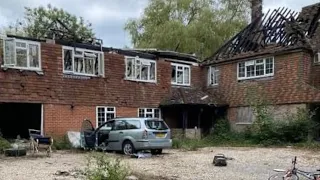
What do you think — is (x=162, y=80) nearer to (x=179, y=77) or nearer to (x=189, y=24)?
(x=179, y=77)

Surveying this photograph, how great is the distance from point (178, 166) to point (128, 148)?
14.5 ft

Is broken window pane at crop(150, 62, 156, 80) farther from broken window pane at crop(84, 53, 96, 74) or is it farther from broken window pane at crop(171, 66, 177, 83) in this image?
broken window pane at crop(84, 53, 96, 74)

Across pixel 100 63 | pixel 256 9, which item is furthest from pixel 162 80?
pixel 256 9

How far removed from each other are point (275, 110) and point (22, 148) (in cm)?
1446

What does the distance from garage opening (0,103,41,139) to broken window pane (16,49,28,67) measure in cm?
289

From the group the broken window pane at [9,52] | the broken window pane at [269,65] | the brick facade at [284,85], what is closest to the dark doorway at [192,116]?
the brick facade at [284,85]

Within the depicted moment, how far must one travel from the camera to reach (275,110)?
82.9 ft

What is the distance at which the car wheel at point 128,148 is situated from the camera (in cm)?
1799

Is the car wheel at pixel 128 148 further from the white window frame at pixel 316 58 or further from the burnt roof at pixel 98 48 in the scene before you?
the white window frame at pixel 316 58

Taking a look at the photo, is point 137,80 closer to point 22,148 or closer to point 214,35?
point 22,148

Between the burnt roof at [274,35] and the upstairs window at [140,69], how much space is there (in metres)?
4.67

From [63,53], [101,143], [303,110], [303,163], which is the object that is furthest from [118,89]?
[303,163]

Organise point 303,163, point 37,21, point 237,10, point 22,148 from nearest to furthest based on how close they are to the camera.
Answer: point 303,163, point 22,148, point 237,10, point 37,21

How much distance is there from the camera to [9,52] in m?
20.3
